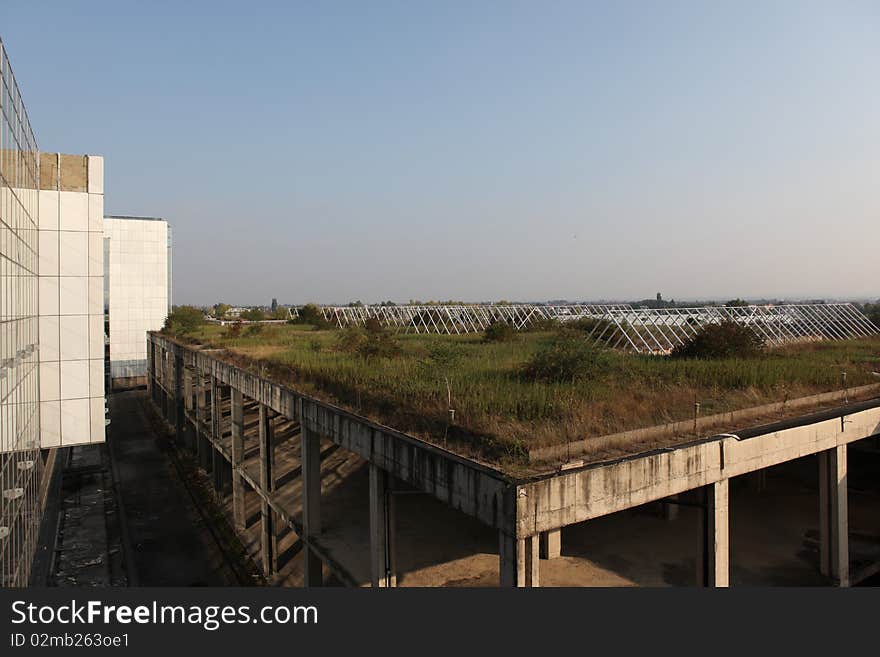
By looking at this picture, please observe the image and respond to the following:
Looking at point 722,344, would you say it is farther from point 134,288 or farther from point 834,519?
point 134,288

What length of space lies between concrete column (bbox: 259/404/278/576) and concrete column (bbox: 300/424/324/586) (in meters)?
2.79

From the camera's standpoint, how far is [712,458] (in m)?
9.51

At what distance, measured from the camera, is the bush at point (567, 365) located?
15469mm

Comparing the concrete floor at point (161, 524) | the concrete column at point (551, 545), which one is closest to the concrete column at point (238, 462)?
the concrete floor at point (161, 524)

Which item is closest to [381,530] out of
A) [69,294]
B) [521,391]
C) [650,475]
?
[521,391]

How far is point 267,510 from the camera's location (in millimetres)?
17016

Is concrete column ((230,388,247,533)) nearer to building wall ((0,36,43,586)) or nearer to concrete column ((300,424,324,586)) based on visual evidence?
building wall ((0,36,43,586))

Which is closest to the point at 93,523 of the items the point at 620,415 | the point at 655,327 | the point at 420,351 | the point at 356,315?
the point at 420,351

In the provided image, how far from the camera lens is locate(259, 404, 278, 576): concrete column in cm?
1691

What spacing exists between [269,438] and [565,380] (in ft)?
30.0

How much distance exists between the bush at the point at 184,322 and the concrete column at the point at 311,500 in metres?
34.9

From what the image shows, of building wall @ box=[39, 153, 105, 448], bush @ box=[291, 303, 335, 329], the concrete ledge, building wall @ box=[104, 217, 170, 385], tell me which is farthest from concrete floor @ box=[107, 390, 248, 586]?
building wall @ box=[104, 217, 170, 385]

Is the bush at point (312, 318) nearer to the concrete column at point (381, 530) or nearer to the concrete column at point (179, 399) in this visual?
the concrete column at point (179, 399)

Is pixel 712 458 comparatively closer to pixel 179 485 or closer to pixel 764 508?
pixel 764 508
